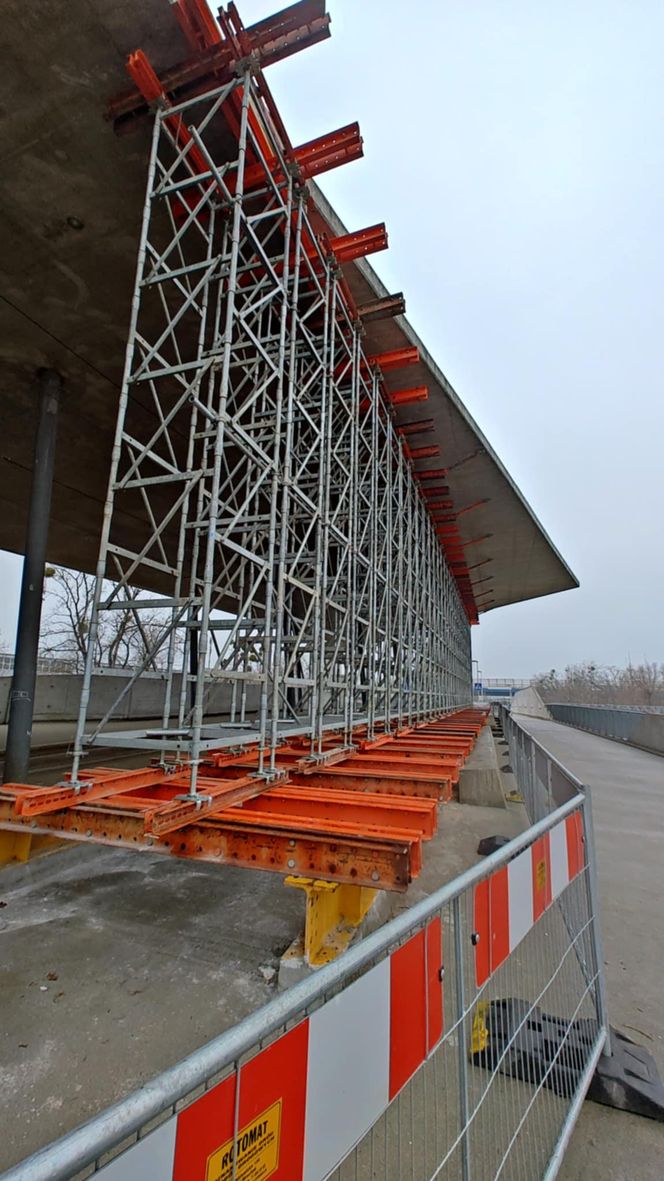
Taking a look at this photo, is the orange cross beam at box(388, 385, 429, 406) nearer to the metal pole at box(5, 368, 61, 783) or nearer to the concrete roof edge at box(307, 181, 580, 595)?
the concrete roof edge at box(307, 181, 580, 595)

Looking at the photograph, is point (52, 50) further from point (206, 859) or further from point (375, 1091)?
point (375, 1091)

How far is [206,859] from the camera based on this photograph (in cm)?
366

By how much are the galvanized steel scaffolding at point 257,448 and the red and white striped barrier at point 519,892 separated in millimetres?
2160

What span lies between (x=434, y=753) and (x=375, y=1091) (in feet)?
21.1

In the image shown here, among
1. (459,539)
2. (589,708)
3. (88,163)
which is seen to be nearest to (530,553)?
(459,539)

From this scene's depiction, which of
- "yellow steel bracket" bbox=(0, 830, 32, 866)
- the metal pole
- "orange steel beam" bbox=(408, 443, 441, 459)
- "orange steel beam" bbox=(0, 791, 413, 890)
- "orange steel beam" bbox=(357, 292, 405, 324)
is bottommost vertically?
"yellow steel bracket" bbox=(0, 830, 32, 866)

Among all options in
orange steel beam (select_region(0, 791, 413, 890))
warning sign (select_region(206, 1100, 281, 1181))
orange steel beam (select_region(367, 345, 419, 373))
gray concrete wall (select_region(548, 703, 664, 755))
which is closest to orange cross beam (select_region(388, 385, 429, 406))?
orange steel beam (select_region(367, 345, 419, 373))

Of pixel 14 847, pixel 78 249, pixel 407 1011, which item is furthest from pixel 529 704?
pixel 407 1011

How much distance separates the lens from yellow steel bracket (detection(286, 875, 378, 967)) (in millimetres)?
3811

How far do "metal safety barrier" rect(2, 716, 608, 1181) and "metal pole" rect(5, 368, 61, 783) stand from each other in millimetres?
7789

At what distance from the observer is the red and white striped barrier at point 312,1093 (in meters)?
1.05

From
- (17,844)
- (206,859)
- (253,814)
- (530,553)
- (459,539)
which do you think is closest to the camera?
(206,859)

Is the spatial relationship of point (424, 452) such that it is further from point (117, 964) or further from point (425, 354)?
point (117, 964)

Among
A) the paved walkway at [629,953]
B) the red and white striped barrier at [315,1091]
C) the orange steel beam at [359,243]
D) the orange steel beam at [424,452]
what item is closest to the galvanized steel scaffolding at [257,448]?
the orange steel beam at [359,243]
